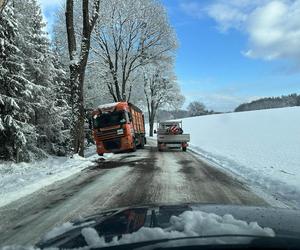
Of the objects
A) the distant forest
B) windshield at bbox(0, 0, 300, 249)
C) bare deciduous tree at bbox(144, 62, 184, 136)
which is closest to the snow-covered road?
windshield at bbox(0, 0, 300, 249)

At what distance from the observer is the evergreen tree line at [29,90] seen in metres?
20.2

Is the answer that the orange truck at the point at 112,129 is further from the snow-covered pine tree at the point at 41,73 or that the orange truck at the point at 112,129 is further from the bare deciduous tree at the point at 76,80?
the bare deciduous tree at the point at 76,80

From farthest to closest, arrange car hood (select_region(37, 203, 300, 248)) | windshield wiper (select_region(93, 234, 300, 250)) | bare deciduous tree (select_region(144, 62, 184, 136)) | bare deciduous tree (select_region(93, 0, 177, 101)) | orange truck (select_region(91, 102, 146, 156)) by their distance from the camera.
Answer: bare deciduous tree (select_region(144, 62, 184, 136)) → bare deciduous tree (select_region(93, 0, 177, 101)) → orange truck (select_region(91, 102, 146, 156)) → car hood (select_region(37, 203, 300, 248)) → windshield wiper (select_region(93, 234, 300, 250))

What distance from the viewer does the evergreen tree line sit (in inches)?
797

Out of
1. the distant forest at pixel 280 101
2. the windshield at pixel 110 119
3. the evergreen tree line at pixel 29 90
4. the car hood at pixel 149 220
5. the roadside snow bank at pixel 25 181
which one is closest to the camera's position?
the car hood at pixel 149 220

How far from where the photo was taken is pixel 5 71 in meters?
20.1

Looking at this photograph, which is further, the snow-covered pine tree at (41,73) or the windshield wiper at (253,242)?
the snow-covered pine tree at (41,73)

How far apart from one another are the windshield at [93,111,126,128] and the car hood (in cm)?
2577

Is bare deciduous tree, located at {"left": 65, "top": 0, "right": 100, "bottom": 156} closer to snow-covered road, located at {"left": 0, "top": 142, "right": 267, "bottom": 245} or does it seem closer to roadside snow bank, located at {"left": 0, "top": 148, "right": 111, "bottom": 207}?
roadside snow bank, located at {"left": 0, "top": 148, "right": 111, "bottom": 207}

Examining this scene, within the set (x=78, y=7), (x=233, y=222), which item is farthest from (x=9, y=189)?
(x=78, y=7)

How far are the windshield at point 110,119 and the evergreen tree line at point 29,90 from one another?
2027 mm

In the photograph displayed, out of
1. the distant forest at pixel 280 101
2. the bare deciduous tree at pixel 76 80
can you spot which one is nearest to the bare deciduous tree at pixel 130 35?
the bare deciduous tree at pixel 76 80

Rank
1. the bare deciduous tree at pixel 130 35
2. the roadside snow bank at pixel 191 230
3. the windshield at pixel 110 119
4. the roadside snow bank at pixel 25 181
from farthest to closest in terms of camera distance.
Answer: the bare deciduous tree at pixel 130 35, the windshield at pixel 110 119, the roadside snow bank at pixel 25 181, the roadside snow bank at pixel 191 230

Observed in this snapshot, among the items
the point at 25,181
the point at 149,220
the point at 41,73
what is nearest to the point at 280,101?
the point at 41,73
